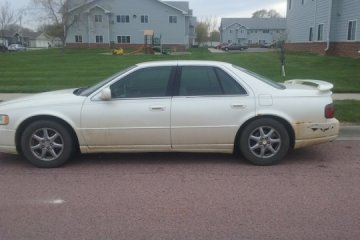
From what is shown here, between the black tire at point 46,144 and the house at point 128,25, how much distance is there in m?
52.8

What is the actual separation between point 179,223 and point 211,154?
2439 mm

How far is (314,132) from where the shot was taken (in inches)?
225

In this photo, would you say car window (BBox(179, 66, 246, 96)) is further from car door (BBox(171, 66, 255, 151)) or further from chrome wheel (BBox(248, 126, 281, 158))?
chrome wheel (BBox(248, 126, 281, 158))

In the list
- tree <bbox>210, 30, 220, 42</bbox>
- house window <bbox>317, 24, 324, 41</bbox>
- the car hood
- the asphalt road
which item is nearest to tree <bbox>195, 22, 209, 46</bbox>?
tree <bbox>210, 30, 220, 42</bbox>

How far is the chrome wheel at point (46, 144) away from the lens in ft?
18.4

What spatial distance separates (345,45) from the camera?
26984 millimetres

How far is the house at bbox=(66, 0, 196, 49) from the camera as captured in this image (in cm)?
5753

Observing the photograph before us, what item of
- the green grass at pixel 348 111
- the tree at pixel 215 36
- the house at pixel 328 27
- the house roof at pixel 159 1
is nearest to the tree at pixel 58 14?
the house roof at pixel 159 1

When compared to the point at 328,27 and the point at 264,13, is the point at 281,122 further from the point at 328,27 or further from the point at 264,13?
the point at 264,13

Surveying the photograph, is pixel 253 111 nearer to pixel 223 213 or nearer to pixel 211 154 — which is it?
pixel 211 154

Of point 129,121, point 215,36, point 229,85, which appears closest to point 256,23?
point 215,36

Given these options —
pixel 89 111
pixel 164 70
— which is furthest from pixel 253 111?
pixel 89 111

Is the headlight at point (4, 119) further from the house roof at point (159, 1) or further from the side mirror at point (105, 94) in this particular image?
the house roof at point (159, 1)

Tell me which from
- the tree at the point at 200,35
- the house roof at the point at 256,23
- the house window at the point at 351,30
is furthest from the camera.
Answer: the tree at the point at 200,35
